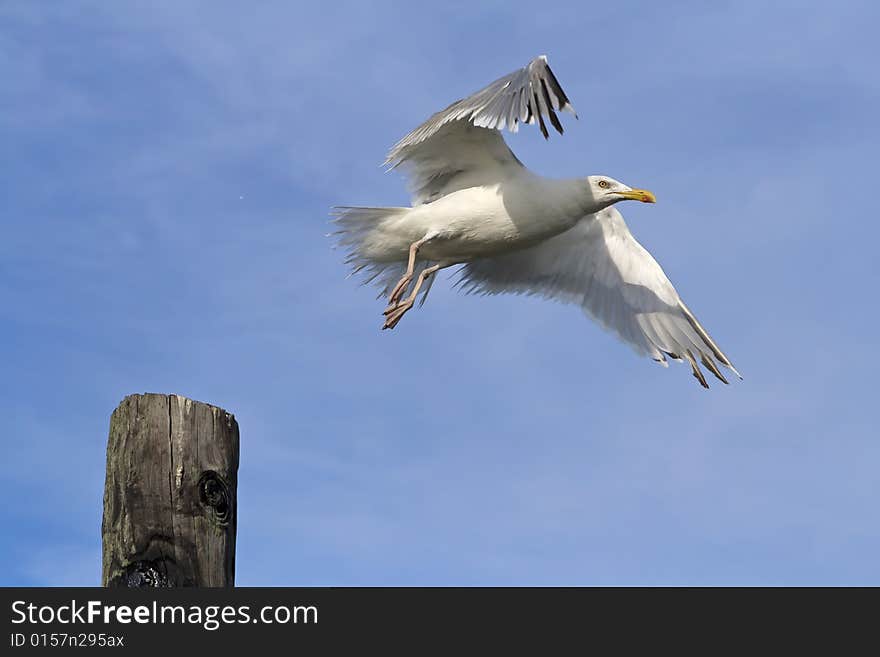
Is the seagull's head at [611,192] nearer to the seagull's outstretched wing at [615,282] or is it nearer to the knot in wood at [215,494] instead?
the seagull's outstretched wing at [615,282]

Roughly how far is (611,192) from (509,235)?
0.97 meters

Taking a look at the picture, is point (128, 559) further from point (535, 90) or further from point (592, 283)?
point (592, 283)

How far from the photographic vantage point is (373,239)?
31.8 ft

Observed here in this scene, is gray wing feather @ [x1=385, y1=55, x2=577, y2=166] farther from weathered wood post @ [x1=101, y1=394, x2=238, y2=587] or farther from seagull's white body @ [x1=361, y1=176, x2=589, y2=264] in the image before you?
weathered wood post @ [x1=101, y1=394, x2=238, y2=587]

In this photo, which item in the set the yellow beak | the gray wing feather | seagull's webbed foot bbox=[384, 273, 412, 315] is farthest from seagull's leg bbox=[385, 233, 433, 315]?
the yellow beak

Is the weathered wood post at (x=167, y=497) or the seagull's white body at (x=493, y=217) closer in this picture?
the weathered wood post at (x=167, y=497)

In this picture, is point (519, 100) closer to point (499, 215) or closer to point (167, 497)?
point (499, 215)

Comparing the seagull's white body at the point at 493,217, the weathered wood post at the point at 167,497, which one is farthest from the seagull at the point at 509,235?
the weathered wood post at the point at 167,497

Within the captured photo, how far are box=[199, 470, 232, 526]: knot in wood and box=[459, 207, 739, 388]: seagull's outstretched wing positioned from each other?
18.1ft

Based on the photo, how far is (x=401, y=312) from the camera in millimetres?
9398

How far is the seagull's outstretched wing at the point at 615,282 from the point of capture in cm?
1045
